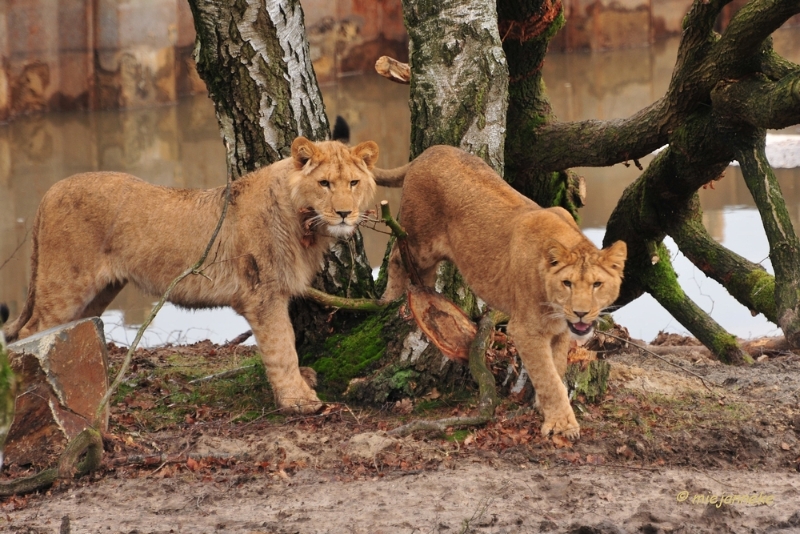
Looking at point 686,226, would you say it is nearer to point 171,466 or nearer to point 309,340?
point 309,340

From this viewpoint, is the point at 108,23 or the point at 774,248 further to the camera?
the point at 108,23

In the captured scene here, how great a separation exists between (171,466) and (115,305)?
673cm

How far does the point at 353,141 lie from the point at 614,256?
42.5 ft

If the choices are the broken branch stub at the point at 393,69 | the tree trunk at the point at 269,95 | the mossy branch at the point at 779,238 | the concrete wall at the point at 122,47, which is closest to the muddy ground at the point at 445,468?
the mossy branch at the point at 779,238

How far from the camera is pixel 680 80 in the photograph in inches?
277

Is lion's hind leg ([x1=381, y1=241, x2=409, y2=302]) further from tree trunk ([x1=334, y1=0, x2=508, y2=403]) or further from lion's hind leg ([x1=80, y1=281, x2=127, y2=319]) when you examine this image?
lion's hind leg ([x1=80, y1=281, x2=127, y2=319])

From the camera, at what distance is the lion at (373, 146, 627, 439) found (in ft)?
18.0

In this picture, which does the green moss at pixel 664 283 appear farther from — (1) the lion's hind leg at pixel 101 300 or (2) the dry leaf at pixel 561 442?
(1) the lion's hind leg at pixel 101 300

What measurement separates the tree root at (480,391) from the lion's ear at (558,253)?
0.94 meters

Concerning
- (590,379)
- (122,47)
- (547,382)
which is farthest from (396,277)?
(122,47)

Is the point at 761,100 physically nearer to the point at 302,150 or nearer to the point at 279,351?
the point at 302,150

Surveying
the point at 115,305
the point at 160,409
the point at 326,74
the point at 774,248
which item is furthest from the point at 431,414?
the point at 326,74

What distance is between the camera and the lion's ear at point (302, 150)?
239 inches

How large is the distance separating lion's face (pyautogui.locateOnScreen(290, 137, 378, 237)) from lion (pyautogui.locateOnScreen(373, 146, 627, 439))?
0.51 meters
